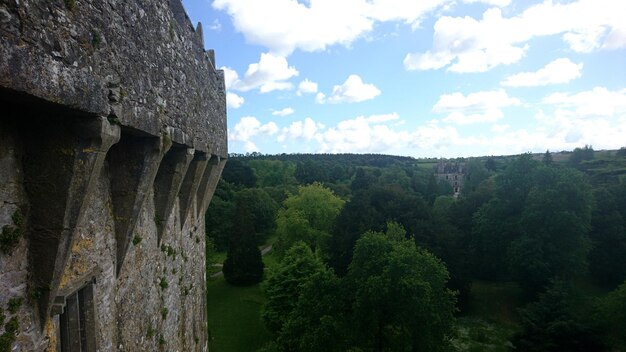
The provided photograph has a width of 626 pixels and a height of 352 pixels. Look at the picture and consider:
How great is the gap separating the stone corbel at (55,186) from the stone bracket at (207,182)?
682cm

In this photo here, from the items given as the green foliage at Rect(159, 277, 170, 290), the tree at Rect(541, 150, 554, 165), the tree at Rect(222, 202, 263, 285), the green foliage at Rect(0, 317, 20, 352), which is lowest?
the tree at Rect(222, 202, 263, 285)

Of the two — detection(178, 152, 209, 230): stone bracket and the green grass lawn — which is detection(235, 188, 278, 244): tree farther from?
detection(178, 152, 209, 230): stone bracket

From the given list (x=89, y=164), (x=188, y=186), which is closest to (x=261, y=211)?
(x=188, y=186)

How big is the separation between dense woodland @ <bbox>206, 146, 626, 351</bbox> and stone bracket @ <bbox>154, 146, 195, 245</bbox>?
11.2 m

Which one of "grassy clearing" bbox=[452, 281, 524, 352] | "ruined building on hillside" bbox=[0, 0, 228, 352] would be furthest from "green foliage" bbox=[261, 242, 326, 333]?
"ruined building on hillside" bbox=[0, 0, 228, 352]

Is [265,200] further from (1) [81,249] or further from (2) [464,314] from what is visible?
(1) [81,249]

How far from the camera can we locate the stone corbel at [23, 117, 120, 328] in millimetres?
3760

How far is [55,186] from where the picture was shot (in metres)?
3.79

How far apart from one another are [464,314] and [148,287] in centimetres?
2820

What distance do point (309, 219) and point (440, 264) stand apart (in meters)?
18.3

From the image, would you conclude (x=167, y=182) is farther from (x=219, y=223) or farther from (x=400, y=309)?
(x=219, y=223)

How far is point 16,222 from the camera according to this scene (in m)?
3.66

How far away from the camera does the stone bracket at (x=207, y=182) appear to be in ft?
36.2

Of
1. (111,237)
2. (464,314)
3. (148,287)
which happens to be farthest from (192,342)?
(464,314)
